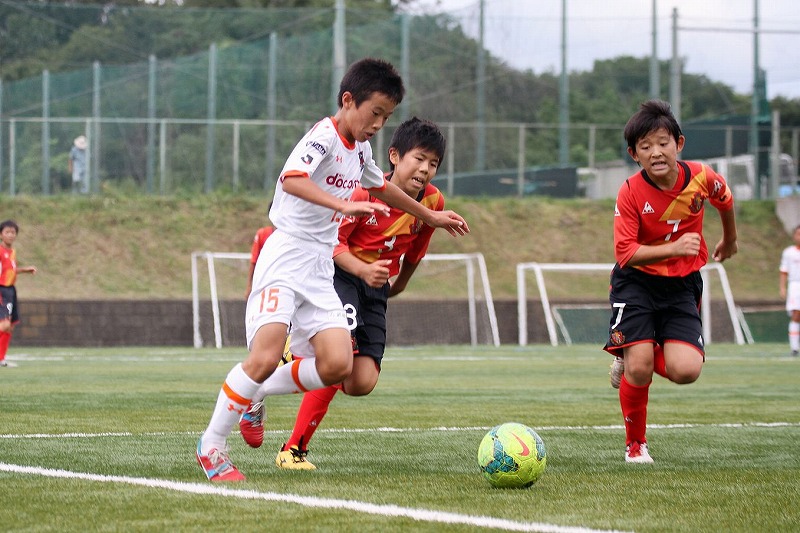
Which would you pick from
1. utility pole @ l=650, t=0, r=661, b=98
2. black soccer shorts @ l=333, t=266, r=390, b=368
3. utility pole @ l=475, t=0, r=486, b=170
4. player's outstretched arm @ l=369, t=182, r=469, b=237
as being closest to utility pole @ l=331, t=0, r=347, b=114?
utility pole @ l=475, t=0, r=486, b=170

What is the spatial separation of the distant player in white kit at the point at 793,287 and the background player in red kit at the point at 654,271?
12.2 m

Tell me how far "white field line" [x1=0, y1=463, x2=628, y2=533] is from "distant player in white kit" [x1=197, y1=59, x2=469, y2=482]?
24 cm

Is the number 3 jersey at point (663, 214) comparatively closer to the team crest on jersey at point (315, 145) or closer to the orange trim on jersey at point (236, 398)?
the team crest on jersey at point (315, 145)

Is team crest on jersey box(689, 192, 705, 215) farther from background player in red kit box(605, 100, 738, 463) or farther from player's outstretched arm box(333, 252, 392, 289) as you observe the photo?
player's outstretched arm box(333, 252, 392, 289)

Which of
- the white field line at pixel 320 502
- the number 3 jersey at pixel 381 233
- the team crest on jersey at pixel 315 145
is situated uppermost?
the team crest on jersey at pixel 315 145

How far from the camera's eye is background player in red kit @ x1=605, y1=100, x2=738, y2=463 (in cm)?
604

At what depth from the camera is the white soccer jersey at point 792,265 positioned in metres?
18.2

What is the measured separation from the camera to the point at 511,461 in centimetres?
488

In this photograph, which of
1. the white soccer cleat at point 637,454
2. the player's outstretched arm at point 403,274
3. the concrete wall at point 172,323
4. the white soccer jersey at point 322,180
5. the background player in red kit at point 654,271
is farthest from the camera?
the concrete wall at point 172,323

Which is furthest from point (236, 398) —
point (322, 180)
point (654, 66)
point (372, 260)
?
point (654, 66)

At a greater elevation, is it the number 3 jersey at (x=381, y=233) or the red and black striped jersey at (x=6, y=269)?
the number 3 jersey at (x=381, y=233)

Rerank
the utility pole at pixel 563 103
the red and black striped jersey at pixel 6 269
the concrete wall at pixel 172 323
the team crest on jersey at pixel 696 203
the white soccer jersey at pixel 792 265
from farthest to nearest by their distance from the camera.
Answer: the utility pole at pixel 563 103 < the concrete wall at pixel 172 323 < the white soccer jersey at pixel 792 265 < the red and black striped jersey at pixel 6 269 < the team crest on jersey at pixel 696 203

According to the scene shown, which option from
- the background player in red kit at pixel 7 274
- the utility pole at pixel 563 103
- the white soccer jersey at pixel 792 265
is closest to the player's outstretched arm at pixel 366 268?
the background player in red kit at pixel 7 274

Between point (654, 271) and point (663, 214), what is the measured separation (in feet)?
1.02
